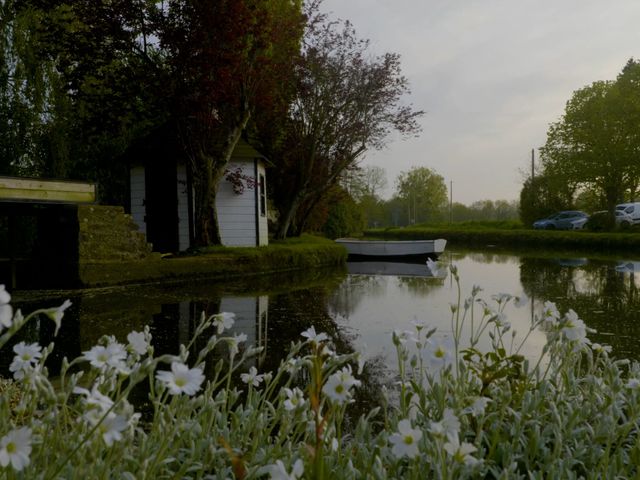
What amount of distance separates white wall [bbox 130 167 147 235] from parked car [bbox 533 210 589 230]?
95.0 feet

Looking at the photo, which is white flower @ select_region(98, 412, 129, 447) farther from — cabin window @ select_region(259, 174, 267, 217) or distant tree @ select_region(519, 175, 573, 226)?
distant tree @ select_region(519, 175, 573, 226)

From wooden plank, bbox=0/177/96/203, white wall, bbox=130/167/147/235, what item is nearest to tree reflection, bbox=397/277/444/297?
wooden plank, bbox=0/177/96/203

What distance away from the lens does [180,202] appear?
1756 cm

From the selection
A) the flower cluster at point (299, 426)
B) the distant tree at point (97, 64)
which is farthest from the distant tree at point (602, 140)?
the flower cluster at point (299, 426)

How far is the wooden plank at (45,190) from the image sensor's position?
391 inches

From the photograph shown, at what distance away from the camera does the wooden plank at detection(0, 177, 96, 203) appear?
32.6 feet

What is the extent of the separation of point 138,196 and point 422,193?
58.0 metres

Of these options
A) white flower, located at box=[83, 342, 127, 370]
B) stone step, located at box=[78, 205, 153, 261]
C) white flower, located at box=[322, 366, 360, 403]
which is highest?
stone step, located at box=[78, 205, 153, 261]

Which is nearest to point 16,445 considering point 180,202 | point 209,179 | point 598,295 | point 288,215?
point 598,295

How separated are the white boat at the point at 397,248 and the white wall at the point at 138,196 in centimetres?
874

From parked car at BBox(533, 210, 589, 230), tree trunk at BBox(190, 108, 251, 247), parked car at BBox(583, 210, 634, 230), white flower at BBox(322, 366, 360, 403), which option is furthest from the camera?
parked car at BBox(533, 210, 589, 230)

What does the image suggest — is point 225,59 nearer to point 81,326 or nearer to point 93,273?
point 93,273

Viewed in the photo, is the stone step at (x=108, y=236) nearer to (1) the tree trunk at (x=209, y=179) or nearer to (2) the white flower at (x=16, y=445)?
(1) the tree trunk at (x=209, y=179)

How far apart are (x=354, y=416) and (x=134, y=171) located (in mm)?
16055
